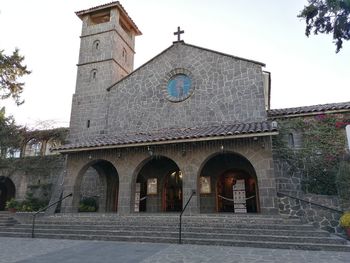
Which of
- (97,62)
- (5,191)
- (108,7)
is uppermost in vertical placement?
(108,7)

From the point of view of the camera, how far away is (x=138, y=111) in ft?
50.6

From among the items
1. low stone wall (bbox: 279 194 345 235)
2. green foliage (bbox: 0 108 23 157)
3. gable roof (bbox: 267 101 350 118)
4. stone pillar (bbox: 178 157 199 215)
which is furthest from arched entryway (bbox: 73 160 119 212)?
gable roof (bbox: 267 101 350 118)

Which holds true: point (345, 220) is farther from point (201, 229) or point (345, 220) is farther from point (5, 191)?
point (5, 191)

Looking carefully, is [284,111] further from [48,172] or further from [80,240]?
[48,172]

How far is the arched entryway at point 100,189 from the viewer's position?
1460 cm

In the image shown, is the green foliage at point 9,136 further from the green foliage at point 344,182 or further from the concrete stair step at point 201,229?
the green foliage at point 344,182

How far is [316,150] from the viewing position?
12195 mm

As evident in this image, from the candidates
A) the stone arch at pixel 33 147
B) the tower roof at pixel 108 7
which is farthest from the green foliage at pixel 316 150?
the stone arch at pixel 33 147

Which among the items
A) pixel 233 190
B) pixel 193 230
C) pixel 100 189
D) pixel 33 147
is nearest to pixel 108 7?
pixel 33 147

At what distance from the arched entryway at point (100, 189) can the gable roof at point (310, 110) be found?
9250 millimetres

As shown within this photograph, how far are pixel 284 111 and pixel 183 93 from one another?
5.31 meters

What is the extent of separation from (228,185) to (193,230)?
509 cm

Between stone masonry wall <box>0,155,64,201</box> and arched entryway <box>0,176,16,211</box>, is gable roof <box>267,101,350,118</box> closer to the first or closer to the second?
stone masonry wall <box>0,155,64,201</box>

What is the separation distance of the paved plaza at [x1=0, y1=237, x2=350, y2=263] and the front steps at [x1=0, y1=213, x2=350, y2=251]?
1.33ft
